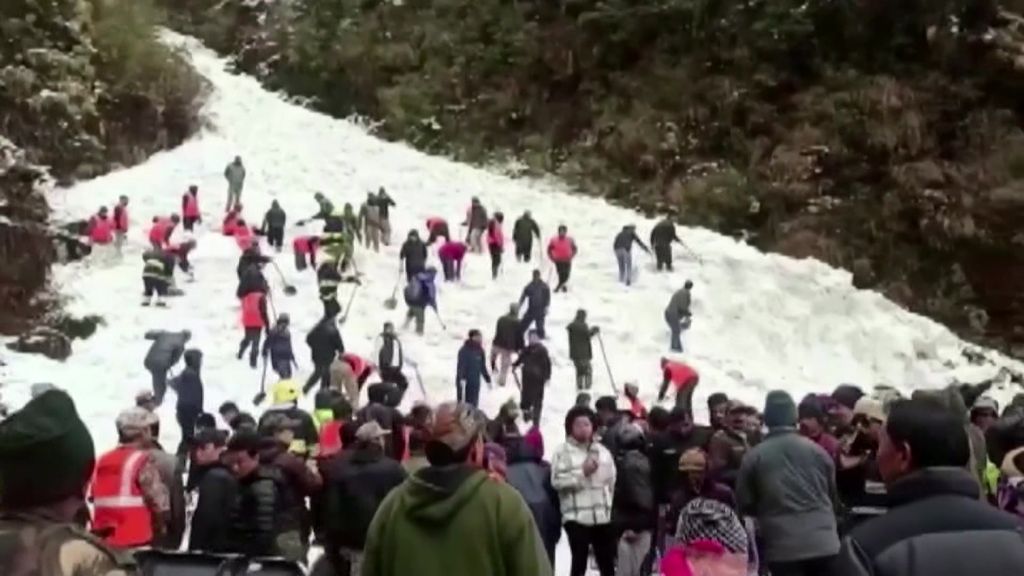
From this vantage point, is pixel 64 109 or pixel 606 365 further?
pixel 64 109

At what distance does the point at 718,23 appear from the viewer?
123 ft

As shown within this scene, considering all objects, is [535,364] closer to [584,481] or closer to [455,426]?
[584,481]

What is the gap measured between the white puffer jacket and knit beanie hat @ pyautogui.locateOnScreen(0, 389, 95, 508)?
605cm

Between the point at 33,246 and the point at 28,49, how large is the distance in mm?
7319

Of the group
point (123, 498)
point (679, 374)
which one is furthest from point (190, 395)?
point (123, 498)

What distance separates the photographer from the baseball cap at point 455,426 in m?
4.48

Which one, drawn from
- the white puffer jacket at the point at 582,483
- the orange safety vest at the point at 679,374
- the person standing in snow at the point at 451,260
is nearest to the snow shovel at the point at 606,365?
the orange safety vest at the point at 679,374

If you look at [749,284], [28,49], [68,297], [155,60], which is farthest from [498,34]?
[68,297]

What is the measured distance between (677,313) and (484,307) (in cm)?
355

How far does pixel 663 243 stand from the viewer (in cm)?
2634

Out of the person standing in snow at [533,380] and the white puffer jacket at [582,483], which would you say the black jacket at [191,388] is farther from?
the white puffer jacket at [582,483]

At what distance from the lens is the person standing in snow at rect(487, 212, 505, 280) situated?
25.5 meters

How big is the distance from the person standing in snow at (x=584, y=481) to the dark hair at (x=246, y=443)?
8.05 feet

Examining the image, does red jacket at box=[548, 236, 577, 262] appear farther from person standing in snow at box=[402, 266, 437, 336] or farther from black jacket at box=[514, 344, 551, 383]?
black jacket at box=[514, 344, 551, 383]
